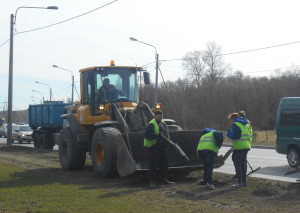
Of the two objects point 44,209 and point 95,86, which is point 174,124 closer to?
point 95,86

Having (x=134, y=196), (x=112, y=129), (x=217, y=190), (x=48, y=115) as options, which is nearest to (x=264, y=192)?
(x=217, y=190)

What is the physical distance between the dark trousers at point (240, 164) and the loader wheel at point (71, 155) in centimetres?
516

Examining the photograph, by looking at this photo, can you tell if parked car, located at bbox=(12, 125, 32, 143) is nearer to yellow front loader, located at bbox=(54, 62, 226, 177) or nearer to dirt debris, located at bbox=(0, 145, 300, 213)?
yellow front loader, located at bbox=(54, 62, 226, 177)

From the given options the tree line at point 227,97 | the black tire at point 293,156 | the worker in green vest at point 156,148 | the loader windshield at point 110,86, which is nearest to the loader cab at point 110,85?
the loader windshield at point 110,86

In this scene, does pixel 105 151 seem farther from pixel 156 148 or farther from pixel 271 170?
pixel 271 170

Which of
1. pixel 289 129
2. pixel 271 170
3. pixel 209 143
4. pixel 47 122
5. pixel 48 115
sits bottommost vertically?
pixel 271 170

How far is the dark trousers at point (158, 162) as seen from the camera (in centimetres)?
1092

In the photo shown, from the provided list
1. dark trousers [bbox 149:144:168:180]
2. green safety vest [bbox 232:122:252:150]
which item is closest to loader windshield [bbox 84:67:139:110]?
dark trousers [bbox 149:144:168:180]

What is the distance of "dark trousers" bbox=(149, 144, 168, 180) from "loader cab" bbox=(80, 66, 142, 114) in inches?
115

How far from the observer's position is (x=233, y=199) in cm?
906

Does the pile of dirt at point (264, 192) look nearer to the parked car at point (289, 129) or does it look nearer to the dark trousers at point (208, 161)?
the dark trousers at point (208, 161)

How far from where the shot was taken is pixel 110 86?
13.9 m

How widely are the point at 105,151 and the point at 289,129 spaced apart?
6.92 metres

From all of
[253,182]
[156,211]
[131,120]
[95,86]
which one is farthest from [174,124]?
[156,211]
